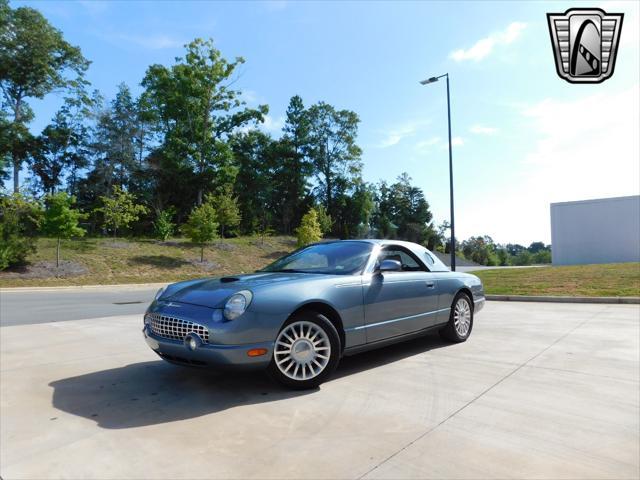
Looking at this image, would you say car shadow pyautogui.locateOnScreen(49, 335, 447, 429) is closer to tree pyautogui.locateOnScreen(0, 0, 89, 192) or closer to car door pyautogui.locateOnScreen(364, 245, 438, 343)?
car door pyautogui.locateOnScreen(364, 245, 438, 343)

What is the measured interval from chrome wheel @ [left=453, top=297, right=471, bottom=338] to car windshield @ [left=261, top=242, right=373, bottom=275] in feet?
5.92

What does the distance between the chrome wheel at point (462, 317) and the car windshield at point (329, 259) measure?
5.92 ft

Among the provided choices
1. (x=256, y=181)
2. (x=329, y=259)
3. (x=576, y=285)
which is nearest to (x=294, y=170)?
(x=256, y=181)

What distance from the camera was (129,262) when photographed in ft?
78.9

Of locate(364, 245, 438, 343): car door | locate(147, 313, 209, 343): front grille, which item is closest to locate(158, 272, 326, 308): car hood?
locate(147, 313, 209, 343): front grille

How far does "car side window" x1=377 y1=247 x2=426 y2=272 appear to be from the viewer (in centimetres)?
509

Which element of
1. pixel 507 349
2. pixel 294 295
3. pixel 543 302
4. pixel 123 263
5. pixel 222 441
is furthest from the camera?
pixel 123 263

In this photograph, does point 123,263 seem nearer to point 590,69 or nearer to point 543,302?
point 543,302

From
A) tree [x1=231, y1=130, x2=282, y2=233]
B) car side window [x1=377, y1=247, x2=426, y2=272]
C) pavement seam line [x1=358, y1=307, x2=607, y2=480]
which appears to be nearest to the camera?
pavement seam line [x1=358, y1=307, x2=607, y2=480]

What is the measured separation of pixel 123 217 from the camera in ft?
87.3

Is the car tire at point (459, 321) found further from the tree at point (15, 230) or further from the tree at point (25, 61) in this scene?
the tree at point (25, 61)

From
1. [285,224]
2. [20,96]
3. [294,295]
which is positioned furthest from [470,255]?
[294,295]

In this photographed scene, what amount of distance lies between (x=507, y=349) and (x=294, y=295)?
3251 millimetres

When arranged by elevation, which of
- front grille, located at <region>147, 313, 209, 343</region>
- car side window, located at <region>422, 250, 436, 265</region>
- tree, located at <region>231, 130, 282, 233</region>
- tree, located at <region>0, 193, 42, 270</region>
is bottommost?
front grille, located at <region>147, 313, 209, 343</region>
